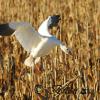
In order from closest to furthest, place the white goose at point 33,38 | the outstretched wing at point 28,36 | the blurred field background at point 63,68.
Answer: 1. the white goose at point 33,38
2. the outstretched wing at point 28,36
3. the blurred field background at point 63,68

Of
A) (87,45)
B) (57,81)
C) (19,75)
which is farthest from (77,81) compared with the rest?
(87,45)

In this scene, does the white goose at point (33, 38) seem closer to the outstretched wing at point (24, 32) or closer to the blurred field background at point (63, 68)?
the outstretched wing at point (24, 32)

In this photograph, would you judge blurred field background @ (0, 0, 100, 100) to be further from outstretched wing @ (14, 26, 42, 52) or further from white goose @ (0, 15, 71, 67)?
outstretched wing @ (14, 26, 42, 52)

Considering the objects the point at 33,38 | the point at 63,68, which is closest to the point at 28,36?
the point at 33,38

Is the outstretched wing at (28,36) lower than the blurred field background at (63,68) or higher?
higher

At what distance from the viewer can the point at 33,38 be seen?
3.20m

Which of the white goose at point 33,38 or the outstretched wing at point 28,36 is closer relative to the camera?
the white goose at point 33,38

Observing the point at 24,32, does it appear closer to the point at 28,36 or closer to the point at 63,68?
the point at 28,36

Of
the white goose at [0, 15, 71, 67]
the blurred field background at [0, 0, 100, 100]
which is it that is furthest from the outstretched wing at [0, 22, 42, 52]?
the blurred field background at [0, 0, 100, 100]

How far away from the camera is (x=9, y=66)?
3703 mm

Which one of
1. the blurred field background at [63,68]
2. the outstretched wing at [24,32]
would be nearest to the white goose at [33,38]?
the outstretched wing at [24,32]

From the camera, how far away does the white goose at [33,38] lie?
298 cm

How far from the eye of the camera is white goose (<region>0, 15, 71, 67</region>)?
2.98 metres

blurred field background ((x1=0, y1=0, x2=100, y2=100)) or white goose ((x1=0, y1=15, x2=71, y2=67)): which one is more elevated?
white goose ((x1=0, y1=15, x2=71, y2=67))
